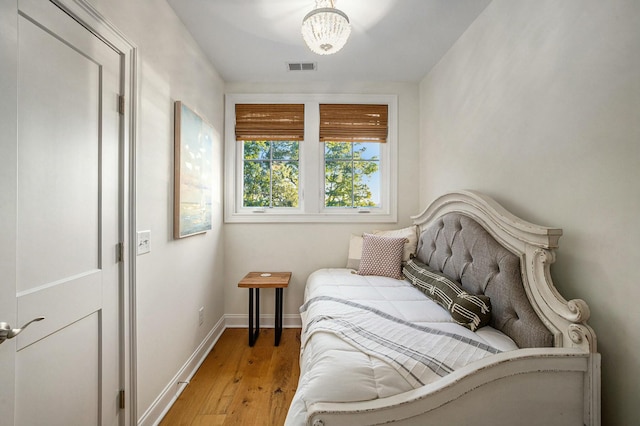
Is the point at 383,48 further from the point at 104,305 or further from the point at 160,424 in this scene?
the point at 160,424

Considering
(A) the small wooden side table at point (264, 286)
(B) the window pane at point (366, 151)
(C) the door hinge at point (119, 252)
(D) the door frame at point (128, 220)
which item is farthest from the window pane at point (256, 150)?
(C) the door hinge at point (119, 252)

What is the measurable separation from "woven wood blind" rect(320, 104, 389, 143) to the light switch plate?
1.93m

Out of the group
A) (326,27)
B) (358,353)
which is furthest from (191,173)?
(358,353)

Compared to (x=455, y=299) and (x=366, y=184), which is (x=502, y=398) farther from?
(x=366, y=184)

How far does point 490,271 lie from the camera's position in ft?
4.74

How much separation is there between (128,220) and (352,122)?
224cm

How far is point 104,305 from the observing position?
4.15ft

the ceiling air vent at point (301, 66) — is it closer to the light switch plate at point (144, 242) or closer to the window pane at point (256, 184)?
the window pane at point (256, 184)

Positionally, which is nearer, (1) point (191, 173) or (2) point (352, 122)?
(1) point (191, 173)

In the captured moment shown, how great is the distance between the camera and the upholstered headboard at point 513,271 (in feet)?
3.55

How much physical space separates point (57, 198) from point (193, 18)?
1.59 meters

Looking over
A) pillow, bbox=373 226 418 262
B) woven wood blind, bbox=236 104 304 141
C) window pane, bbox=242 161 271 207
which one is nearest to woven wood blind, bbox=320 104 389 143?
woven wood blind, bbox=236 104 304 141

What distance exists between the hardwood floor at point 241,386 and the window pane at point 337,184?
56.4 inches

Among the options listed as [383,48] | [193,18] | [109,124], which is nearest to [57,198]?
[109,124]
